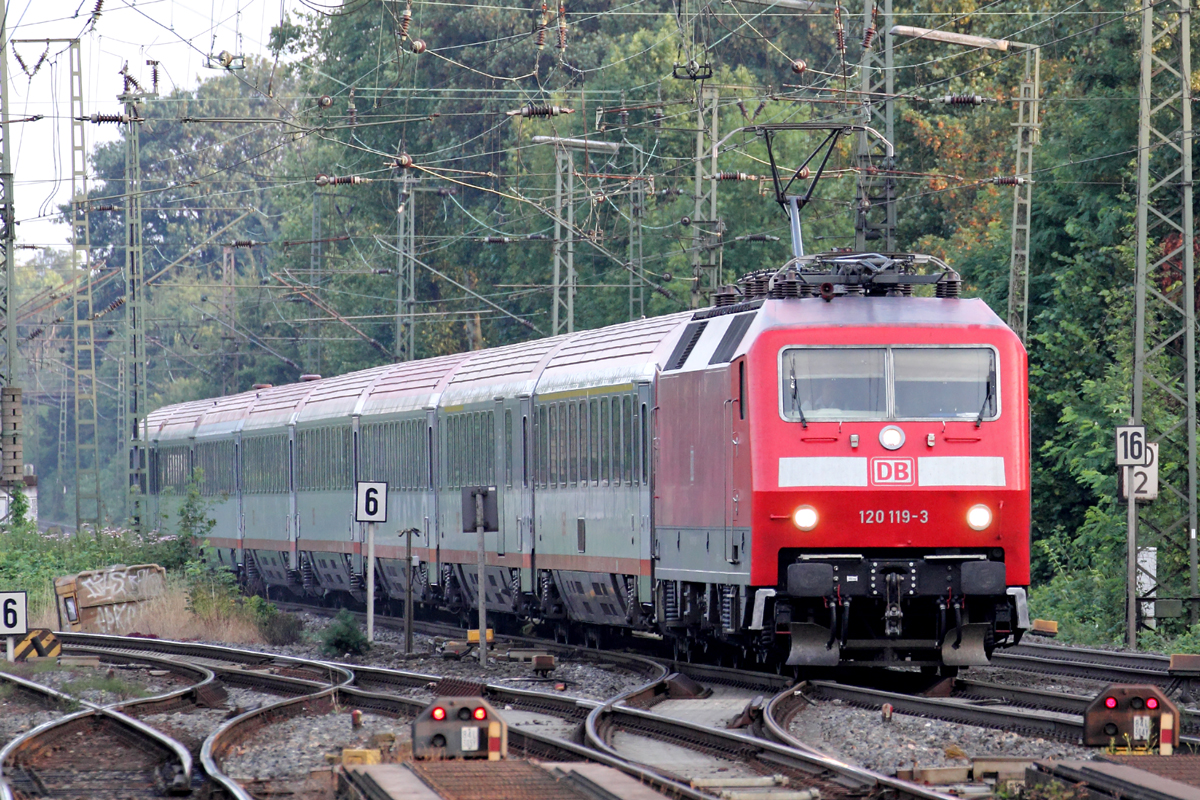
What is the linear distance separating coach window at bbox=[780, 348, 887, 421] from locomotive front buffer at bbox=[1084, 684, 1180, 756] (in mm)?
5088

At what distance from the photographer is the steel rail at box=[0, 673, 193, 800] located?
39.6 ft

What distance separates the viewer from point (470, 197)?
6769cm

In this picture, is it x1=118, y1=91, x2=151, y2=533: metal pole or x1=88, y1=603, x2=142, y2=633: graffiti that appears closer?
x1=88, y1=603, x2=142, y2=633: graffiti

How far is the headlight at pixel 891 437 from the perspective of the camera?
15461 millimetres

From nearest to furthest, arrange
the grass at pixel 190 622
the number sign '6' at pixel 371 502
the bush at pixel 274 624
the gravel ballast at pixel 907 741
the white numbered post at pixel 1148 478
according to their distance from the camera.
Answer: the gravel ballast at pixel 907 741 → the white numbered post at pixel 1148 478 → the number sign '6' at pixel 371 502 → the bush at pixel 274 624 → the grass at pixel 190 622

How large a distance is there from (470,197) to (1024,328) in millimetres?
37930

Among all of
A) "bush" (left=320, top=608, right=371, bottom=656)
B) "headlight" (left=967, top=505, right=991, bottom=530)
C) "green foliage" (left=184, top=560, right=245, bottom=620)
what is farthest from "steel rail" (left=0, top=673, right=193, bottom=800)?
"green foliage" (left=184, top=560, right=245, bottom=620)

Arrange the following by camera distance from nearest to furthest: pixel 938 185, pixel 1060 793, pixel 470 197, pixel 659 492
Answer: pixel 1060 793 < pixel 659 492 < pixel 938 185 < pixel 470 197

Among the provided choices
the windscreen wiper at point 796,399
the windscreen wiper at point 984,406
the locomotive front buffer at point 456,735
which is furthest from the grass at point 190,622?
the locomotive front buffer at point 456,735

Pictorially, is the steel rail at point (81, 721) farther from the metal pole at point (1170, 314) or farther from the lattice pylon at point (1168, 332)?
the metal pole at point (1170, 314)

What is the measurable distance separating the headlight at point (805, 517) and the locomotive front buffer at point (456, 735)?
5.28 meters

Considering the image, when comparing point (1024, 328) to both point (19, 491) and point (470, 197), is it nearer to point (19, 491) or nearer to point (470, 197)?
point (19, 491)

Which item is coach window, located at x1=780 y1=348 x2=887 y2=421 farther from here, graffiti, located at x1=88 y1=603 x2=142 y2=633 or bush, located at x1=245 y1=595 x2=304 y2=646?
graffiti, located at x1=88 y1=603 x2=142 y2=633

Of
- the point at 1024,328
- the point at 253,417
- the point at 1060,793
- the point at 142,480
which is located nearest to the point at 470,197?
the point at 142,480
